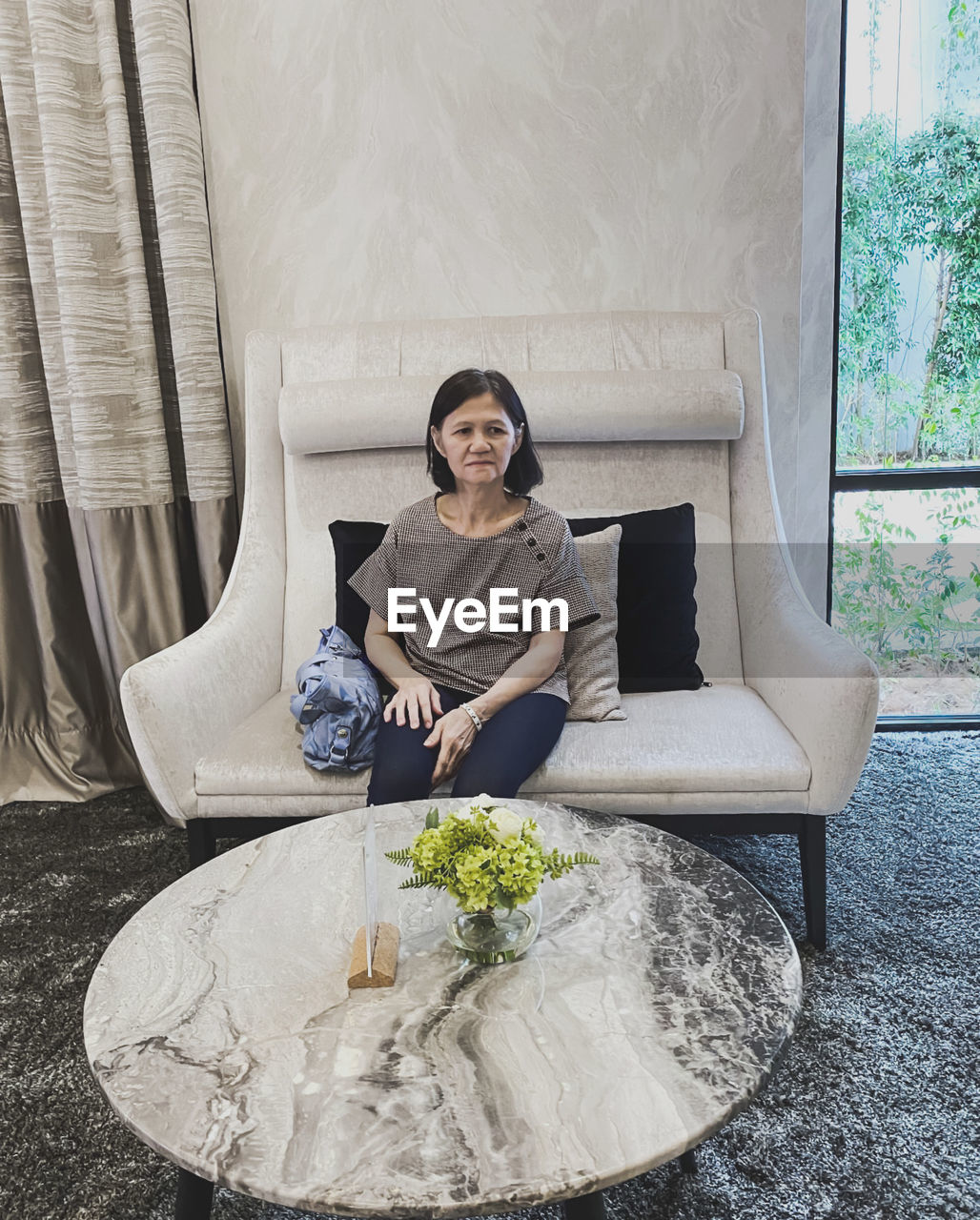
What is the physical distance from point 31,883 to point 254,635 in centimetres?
74

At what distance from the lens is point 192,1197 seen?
1.08 meters

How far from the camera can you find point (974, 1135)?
132cm

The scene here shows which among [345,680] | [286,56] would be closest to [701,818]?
[345,680]

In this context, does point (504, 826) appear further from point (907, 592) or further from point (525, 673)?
point (907, 592)

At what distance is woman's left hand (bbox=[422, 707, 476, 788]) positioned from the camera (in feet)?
5.57

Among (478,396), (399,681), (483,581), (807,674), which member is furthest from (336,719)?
(807,674)

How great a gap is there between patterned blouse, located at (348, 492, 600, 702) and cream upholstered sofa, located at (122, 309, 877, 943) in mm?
213

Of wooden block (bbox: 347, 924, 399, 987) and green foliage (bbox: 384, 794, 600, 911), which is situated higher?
green foliage (bbox: 384, 794, 600, 911)

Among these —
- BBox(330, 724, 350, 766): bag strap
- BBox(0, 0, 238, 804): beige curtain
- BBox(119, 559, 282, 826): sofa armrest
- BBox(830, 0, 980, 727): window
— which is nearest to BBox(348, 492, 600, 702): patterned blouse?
BBox(330, 724, 350, 766): bag strap

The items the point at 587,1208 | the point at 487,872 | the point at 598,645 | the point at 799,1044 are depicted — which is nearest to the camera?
the point at 587,1208

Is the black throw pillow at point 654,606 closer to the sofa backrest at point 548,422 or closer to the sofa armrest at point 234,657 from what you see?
the sofa backrest at point 548,422

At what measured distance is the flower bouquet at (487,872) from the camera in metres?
1.04

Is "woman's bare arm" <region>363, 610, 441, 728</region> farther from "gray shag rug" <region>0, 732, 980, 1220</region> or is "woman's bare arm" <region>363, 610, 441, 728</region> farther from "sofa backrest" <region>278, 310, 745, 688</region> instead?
"gray shag rug" <region>0, 732, 980, 1220</region>

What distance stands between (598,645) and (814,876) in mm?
585
